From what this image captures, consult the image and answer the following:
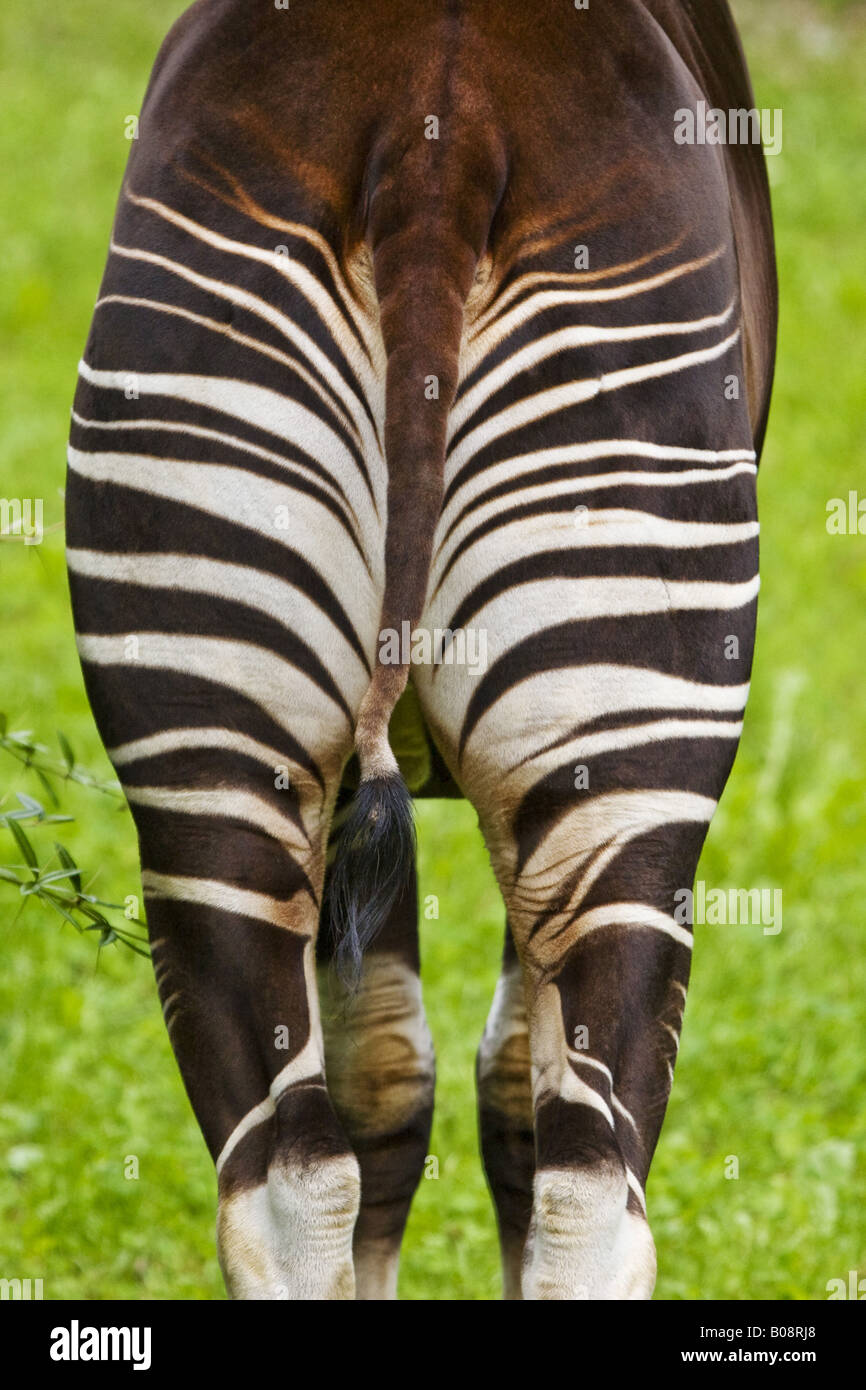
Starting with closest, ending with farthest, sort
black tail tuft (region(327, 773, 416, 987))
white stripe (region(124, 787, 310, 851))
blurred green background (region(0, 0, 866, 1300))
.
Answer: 1. black tail tuft (region(327, 773, 416, 987))
2. white stripe (region(124, 787, 310, 851))
3. blurred green background (region(0, 0, 866, 1300))

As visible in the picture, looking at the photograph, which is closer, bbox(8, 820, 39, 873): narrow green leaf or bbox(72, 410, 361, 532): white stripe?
bbox(72, 410, 361, 532): white stripe

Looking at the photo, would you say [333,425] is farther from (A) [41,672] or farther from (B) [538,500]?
(A) [41,672]

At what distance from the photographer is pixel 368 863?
194 cm

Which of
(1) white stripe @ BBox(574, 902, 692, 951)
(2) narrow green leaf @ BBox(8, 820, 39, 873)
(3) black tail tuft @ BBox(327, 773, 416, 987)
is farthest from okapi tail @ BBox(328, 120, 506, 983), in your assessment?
(2) narrow green leaf @ BBox(8, 820, 39, 873)

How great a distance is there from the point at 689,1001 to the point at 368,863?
347 centimetres

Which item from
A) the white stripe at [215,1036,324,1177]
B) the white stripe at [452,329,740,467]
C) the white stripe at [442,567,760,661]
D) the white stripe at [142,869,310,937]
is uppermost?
the white stripe at [452,329,740,467]

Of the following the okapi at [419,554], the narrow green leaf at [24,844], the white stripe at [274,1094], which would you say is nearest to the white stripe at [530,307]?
the okapi at [419,554]

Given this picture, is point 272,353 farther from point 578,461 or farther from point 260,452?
point 578,461

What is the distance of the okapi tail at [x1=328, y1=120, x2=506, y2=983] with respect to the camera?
6.36 ft

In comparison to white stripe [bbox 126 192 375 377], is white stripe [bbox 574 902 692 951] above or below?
below

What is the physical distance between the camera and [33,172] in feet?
39.8

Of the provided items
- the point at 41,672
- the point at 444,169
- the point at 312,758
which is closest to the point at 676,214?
the point at 444,169

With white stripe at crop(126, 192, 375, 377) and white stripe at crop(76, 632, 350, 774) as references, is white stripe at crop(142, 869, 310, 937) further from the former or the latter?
white stripe at crop(126, 192, 375, 377)

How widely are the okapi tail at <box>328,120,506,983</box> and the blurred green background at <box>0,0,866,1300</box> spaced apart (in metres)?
0.76
